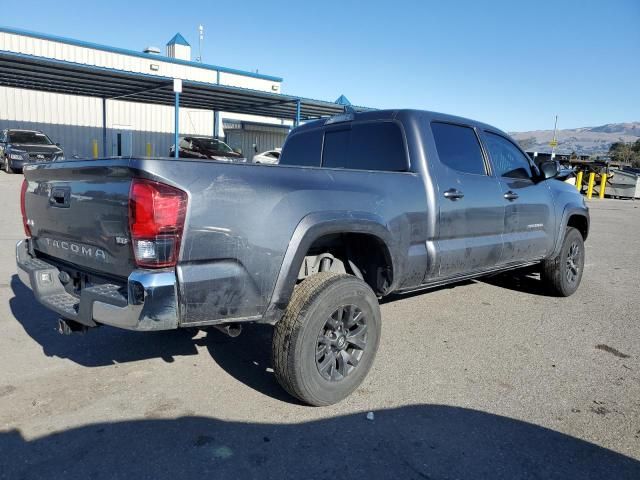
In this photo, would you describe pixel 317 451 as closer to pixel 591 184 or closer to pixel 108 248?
pixel 108 248

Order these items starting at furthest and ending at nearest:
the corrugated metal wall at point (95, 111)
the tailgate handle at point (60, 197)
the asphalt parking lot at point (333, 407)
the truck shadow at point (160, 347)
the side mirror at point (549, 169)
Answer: the corrugated metal wall at point (95, 111) < the side mirror at point (549, 169) < the truck shadow at point (160, 347) < the tailgate handle at point (60, 197) < the asphalt parking lot at point (333, 407)

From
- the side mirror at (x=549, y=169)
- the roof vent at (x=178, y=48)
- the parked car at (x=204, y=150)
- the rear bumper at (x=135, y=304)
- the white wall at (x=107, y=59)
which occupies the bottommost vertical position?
the rear bumper at (x=135, y=304)

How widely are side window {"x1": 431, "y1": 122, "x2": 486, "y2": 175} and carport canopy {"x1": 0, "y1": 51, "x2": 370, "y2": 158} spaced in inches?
458

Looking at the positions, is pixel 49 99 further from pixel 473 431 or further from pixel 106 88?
pixel 473 431

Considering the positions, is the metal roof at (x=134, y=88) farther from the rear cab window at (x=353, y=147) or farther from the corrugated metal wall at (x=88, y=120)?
the rear cab window at (x=353, y=147)

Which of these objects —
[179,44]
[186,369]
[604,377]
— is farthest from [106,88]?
[604,377]

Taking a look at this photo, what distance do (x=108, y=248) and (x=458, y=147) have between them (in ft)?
9.68

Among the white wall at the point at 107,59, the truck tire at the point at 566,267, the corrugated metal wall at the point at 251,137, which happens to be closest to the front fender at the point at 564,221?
the truck tire at the point at 566,267

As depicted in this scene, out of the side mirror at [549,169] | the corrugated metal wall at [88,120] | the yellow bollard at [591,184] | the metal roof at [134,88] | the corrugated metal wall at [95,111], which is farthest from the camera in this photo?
the corrugated metal wall at [88,120]

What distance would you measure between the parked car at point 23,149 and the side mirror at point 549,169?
16644 mm

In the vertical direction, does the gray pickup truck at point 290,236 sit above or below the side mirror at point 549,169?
below

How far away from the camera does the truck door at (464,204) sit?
391 centimetres

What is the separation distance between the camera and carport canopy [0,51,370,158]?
57.7 ft

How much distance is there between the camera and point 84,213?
113 inches
